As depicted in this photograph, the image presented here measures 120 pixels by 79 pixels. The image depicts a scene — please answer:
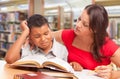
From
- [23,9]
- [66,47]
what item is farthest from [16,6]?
[66,47]

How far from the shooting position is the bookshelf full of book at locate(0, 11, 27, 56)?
20.5ft

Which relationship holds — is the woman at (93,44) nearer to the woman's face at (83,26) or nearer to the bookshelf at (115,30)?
the woman's face at (83,26)

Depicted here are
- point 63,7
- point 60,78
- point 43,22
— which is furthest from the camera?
point 63,7

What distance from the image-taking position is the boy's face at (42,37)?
5.18 ft

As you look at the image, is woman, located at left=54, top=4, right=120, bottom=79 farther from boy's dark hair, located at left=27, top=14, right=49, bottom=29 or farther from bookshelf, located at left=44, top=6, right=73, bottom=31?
bookshelf, located at left=44, top=6, right=73, bottom=31

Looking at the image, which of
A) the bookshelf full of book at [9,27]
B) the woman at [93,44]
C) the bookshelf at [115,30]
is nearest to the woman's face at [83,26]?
the woman at [93,44]

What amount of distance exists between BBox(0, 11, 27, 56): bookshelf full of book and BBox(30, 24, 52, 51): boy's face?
14.7 ft

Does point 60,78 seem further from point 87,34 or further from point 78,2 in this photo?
point 78,2

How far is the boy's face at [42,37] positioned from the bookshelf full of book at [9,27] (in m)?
4.48

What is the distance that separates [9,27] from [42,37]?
5092mm

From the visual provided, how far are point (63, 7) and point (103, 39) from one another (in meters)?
3.75

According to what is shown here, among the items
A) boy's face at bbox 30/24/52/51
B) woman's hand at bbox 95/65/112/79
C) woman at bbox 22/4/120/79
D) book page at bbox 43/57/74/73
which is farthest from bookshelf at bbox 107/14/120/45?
book page at bbox 43/57/74/73

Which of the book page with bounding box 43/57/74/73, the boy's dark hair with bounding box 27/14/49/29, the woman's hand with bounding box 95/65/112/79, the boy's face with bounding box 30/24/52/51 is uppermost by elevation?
the boy's dark hair with bounding box 27/14/49/29

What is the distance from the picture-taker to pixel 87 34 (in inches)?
66.5
